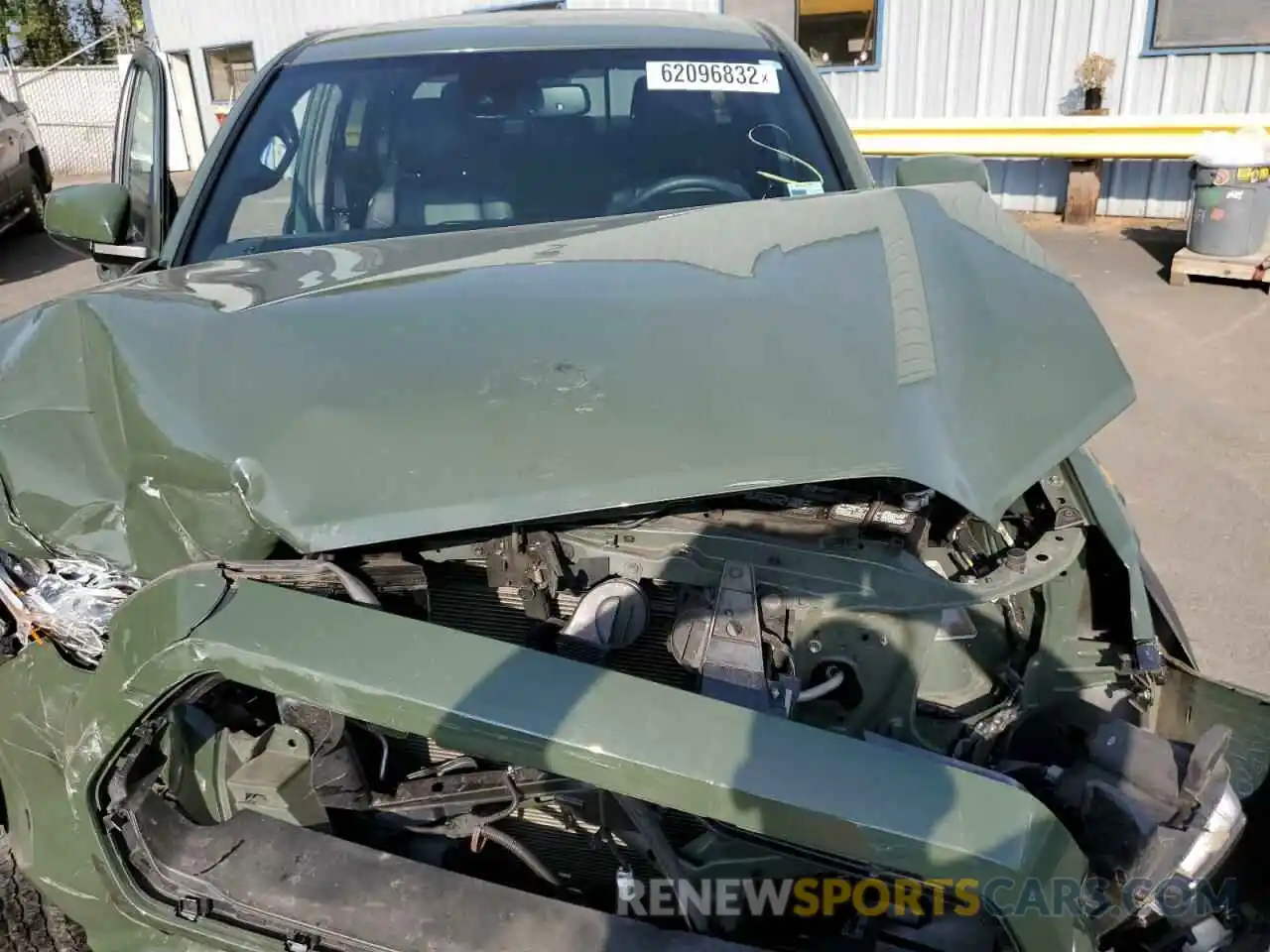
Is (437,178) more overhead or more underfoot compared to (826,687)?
more overhead

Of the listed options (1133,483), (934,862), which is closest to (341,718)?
(934,862)

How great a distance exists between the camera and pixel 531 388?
5.42 ft

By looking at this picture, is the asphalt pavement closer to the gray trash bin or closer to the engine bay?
the gray trash bin

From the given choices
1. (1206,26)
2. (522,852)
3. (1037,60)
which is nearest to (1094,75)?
(1037,60)

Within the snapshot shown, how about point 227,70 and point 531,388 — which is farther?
point 227,70

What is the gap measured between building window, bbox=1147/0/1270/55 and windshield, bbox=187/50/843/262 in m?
7.20

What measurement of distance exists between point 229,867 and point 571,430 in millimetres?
970

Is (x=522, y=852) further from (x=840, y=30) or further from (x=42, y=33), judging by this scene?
(x=42, y=33)

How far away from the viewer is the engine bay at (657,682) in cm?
164

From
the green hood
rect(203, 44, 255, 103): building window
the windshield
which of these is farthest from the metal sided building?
rect(203, 44, 255, 103): building window

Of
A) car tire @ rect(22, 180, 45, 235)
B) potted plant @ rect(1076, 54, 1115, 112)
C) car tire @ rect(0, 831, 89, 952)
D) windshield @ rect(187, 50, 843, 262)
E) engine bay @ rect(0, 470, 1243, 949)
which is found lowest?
car tire @ rect(0, 831, 89, 952)

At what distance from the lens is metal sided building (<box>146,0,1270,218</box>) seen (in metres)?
8.27
